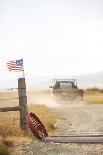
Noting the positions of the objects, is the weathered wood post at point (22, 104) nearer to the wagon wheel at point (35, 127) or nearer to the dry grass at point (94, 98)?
the wagon wheel at point (35, 127)

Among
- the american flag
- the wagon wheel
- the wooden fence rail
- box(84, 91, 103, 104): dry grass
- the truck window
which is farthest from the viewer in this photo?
box(84, 91, 103, 104): dry grass

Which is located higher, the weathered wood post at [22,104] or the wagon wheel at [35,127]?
the weathered wood post at [22,104]

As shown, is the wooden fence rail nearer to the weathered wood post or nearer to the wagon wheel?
the weathered wood post

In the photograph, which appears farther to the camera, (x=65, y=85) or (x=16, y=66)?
(x=65, y=85)

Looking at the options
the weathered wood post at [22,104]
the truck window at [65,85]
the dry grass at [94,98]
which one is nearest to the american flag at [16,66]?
the weathered wood post at [22,104]

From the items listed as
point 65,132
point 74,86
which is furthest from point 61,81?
point 65,132

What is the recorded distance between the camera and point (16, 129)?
42.9 ft

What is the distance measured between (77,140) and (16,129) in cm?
181

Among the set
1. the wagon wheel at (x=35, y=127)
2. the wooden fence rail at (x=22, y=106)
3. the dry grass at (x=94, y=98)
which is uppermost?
the wooden fence rail at (x=22, y=106)

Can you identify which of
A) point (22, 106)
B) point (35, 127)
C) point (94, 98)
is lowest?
point (94, 98)

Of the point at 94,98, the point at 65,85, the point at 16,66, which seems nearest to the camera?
the point at 16,66

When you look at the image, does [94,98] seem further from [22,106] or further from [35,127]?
[35,127]

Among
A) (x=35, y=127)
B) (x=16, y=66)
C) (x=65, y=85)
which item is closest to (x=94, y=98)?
(x=65, y=85)

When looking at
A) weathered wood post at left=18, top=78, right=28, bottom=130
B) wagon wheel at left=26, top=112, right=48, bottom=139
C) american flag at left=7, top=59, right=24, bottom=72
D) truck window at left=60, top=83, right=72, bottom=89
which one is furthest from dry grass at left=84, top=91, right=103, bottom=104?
wagon wheel at left=26, top=112, right=48, bottom=139
